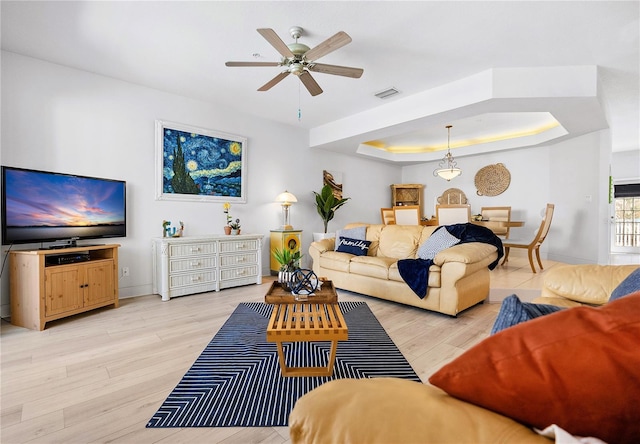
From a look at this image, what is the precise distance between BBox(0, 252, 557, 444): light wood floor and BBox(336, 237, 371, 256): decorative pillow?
65 cm

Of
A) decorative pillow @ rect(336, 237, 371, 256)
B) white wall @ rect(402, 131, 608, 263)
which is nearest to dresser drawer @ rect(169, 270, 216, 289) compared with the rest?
decorative pillow @ rect(336, 237, 371, 256)

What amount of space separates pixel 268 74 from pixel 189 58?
0.84 meters

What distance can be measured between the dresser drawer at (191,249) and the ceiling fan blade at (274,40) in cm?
249

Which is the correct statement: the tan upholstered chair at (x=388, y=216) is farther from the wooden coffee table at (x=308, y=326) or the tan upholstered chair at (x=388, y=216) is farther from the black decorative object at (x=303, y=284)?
the wooden coffee table at (x=308, y=326)

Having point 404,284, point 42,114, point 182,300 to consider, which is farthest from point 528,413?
point 42,114

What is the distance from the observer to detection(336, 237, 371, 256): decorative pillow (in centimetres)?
396

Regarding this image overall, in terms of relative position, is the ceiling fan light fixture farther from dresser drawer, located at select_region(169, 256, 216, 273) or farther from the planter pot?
the planter pot

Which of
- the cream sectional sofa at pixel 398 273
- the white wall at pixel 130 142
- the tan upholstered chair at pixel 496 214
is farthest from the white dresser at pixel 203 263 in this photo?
the tan upholstered chair at pixel 496 214

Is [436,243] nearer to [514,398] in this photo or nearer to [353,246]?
[353,246]

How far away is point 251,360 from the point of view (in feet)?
6.72

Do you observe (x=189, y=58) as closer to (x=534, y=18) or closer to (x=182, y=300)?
(x=182, y=300)

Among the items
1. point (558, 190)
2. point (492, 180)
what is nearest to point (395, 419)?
point (558, 190)

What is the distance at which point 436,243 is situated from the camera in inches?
133

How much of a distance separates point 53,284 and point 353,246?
3.22 meters
